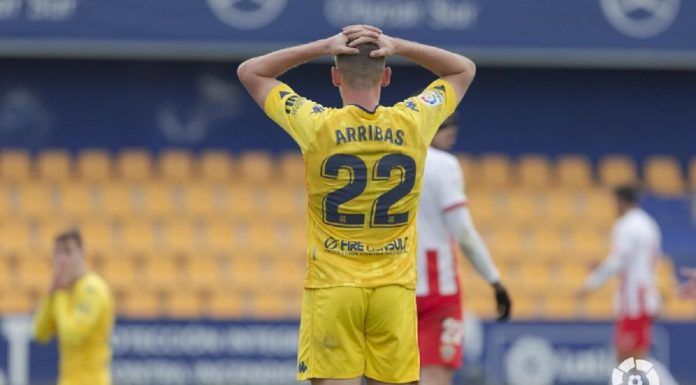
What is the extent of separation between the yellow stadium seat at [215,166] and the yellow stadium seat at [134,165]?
1.85 feet

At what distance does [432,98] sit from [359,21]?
8.62 meters

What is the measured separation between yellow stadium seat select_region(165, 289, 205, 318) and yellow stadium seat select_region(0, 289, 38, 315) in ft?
4.22

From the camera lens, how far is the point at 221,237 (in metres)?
15.7

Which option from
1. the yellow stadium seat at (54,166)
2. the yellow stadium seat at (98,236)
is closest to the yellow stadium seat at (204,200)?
the yellow stadium seat at (98,236)

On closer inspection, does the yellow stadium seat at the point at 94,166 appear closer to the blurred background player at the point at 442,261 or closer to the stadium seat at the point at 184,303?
the stadium seat at the point at 184,303

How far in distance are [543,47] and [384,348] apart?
9657mm

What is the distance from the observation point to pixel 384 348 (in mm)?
5797

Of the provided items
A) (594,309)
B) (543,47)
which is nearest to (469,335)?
(594,309)

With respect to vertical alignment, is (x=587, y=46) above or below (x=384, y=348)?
above

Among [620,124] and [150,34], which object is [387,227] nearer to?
[150,34]

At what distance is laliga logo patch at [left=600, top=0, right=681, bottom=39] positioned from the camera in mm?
14945

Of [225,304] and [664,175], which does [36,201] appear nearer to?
[225,304]

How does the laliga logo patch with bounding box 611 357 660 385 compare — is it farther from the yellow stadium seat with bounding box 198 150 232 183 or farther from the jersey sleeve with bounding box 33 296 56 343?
the yellow stadium seat with bounding box 198 150 232 183

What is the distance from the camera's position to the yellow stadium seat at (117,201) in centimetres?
1575
